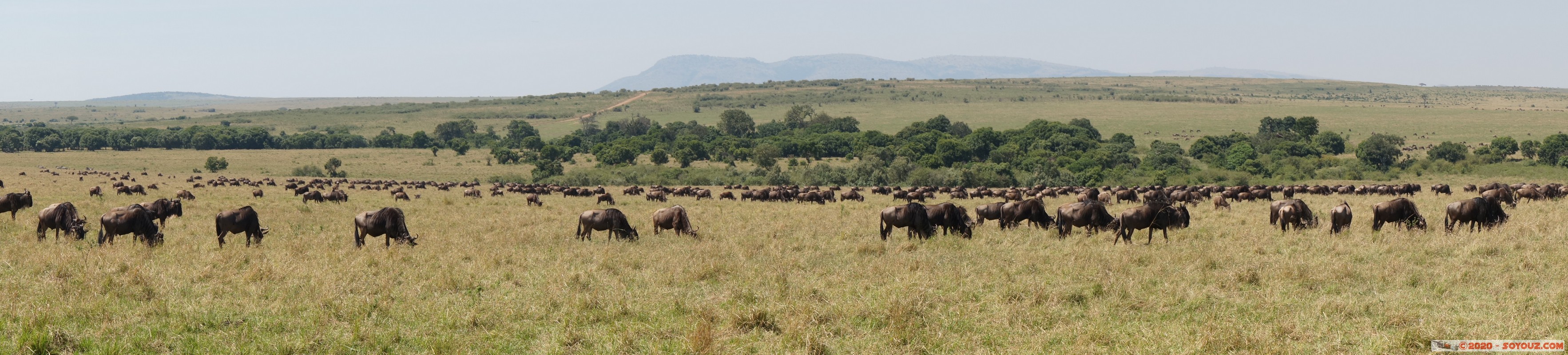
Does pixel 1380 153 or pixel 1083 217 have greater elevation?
pixel 1083 217

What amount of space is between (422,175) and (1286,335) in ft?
262

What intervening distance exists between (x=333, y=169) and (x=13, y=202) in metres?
66.7

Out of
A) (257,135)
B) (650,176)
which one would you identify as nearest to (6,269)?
(650,176)

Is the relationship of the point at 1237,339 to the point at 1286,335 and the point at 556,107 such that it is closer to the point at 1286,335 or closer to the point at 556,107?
the point at 1286,335

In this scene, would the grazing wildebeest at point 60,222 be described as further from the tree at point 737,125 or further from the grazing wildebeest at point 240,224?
the tree at point 737,125

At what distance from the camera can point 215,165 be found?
8300 cm

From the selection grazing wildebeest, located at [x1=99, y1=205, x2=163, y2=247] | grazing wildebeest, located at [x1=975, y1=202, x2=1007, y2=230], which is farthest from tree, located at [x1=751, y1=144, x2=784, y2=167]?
grazing wildebeest, located at [x1=99, y1=205, x2=163, y2=247]

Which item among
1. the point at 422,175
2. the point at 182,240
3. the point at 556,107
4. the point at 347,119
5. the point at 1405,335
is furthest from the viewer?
the point at 556,107

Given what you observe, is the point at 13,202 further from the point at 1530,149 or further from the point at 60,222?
the point at 1530,149

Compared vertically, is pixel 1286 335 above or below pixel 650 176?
above

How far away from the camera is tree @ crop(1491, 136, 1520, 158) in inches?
2904

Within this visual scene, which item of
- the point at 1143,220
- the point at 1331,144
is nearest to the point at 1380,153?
the point at 1331,144

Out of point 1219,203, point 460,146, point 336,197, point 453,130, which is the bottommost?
point 460,146

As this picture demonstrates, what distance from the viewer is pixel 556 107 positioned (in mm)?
188250
